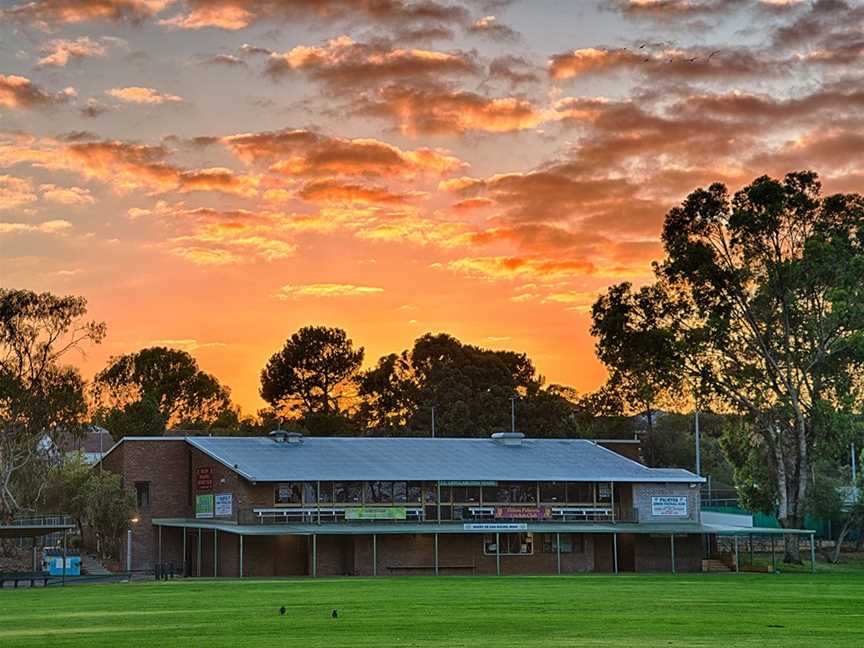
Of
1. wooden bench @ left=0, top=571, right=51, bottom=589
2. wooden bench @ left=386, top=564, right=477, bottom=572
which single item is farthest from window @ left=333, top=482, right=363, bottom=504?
wooden bench @ left=0, top=571, right=51, bottom=589

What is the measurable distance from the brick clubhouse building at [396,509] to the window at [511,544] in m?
0.07

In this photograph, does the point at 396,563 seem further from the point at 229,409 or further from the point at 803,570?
the point at 229,409

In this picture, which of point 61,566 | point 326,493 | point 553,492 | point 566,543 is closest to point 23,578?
point 61,566

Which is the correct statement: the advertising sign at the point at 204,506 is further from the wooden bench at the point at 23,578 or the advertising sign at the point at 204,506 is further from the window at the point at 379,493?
the wooden bench at the point at 23,578

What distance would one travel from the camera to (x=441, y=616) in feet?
104

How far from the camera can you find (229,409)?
138m

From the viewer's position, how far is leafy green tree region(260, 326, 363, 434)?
137250 millimetres

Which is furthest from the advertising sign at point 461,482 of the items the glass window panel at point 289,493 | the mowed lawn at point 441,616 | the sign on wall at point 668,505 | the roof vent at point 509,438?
A: the mowed lawn at point 441,616

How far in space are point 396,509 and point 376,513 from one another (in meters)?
1.38

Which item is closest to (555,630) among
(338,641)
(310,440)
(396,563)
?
(338,641)

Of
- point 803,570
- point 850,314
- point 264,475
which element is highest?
point 850,314

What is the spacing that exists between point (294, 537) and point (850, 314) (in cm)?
3081

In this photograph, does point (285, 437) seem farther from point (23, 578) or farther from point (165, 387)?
point (165, 387)

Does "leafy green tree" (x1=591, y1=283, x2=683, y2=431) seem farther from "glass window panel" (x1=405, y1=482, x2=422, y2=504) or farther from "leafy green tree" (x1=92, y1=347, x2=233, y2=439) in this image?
"leafy green tree" (x1=92, y1=347, x2=233, y2=439)
